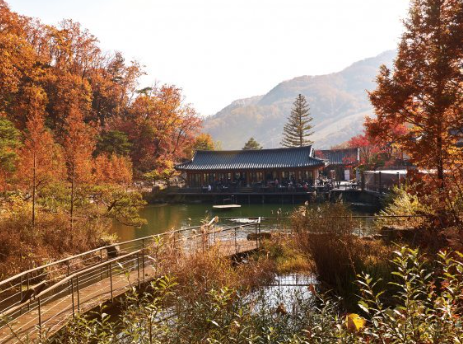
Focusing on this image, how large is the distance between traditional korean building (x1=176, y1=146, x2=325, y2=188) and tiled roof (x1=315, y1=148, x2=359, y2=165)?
811 cm

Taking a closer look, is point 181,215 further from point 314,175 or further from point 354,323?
point 354,323

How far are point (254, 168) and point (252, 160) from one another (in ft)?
5.88

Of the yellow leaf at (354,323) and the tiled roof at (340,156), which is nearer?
the yellow leaf at (354,323)

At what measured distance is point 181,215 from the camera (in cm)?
3086

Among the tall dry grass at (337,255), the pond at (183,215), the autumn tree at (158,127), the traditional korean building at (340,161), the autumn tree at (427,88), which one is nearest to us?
the tall dry grass at (337,255)

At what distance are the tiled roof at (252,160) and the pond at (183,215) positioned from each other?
6.25m

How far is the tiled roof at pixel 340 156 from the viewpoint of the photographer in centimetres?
5009

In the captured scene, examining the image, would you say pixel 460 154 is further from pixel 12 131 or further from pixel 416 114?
pixel 12 131

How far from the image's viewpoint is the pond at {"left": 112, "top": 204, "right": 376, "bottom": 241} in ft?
75.5

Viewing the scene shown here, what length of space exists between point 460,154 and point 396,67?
3051 millimetres

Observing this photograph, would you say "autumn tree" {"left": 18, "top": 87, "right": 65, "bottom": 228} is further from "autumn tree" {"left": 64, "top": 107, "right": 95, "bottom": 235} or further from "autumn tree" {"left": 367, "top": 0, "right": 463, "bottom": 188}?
"autumn tree" {"left": 367, "top": 0, "right": 463, "bottom": 188}

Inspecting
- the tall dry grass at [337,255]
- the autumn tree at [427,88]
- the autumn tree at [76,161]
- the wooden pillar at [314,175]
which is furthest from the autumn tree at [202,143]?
the tall dry grass at [337,255]

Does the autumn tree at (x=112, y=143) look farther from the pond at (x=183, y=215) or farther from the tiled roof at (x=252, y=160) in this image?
the tiled roof at (x=252, y=160)

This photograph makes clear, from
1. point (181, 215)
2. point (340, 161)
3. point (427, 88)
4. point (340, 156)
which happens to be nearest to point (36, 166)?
point (427, 88)
